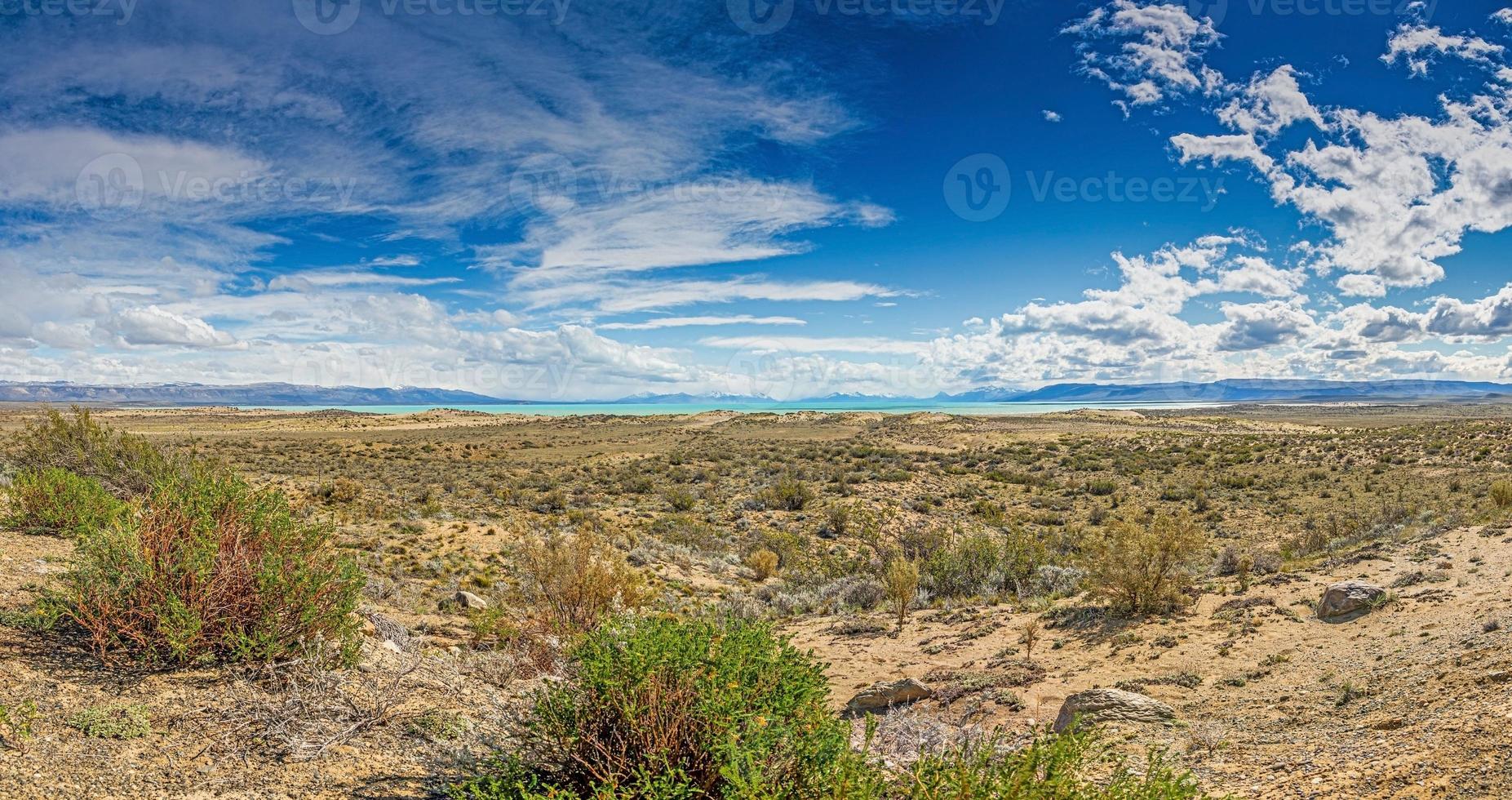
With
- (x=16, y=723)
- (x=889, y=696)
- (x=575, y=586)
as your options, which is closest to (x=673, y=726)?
(x=16, y=723)

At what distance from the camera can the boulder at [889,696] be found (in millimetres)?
8328

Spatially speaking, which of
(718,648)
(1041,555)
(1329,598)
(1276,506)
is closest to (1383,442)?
(1276,506)

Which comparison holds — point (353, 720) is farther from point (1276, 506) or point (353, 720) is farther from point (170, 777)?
point (1276, 506)

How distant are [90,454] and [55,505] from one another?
7.31 meters

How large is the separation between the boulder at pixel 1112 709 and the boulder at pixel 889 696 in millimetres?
1630

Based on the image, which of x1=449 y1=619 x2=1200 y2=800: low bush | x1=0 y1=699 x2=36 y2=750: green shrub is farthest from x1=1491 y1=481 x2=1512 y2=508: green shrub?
x1=0 y1=699 x2=36 y2=750: green shrub

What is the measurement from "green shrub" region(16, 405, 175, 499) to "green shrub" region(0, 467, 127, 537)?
4197 millimetres

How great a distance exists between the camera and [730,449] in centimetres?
4997

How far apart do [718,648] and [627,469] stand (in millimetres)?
34145

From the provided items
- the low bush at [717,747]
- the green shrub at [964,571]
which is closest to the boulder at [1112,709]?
the low bush at [717,747]

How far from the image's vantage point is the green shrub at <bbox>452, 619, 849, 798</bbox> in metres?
3.67

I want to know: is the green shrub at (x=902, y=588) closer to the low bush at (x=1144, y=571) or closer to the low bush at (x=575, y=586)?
the low bush at (x=1144, y=571)

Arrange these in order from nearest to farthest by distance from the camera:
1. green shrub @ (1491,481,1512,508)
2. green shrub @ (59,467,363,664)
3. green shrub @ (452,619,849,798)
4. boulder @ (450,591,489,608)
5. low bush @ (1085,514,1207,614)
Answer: green shrub @ (452,619,849,798), green shrub @ (59,467,363,664), low bush @ (1085,514,1207,614), boulder @ (450,591,489,608), green shrub @ (1491,481,1512,508)

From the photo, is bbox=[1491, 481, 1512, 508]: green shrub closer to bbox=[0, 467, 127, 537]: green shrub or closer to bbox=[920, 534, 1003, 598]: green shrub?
bbox=[920, 534, 1003, 598]: green shrub
